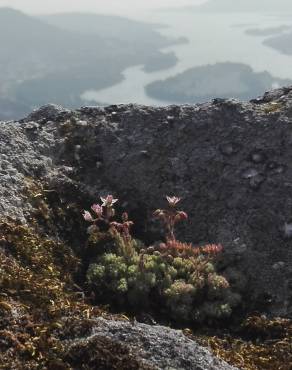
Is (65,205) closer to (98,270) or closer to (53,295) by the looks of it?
(98,270)

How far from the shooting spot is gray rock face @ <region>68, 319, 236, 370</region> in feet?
17.1

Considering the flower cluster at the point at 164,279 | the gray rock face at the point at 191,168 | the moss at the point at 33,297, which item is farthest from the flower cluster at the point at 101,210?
the gray rock face at the point at 191,168

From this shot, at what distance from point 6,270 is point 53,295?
2.11ft

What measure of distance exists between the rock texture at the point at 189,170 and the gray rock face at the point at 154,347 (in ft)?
6.95

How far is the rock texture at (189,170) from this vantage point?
8125mm

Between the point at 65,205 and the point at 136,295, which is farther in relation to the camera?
the point at 65,205

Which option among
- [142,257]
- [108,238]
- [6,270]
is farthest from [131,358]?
[108,238]

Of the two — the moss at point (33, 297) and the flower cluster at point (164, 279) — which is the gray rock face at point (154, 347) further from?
the flower cluster at point (164, 279)

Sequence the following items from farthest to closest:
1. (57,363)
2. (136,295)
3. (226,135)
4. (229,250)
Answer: (226,135)
(229,250)
(136,295)
(57,363)

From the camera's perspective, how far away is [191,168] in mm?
9539

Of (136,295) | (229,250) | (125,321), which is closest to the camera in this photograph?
(125,321)

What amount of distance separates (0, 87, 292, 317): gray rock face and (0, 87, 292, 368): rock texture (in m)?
0.02

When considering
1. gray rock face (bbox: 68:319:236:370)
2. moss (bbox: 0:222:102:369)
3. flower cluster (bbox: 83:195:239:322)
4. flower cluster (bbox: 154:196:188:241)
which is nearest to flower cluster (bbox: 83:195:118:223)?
flower cluster (bbox: 83:195:239:322)

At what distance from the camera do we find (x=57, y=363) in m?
5.05
